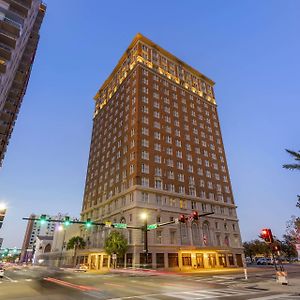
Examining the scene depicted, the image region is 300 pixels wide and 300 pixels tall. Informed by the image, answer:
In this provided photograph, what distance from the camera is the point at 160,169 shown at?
61219 mm

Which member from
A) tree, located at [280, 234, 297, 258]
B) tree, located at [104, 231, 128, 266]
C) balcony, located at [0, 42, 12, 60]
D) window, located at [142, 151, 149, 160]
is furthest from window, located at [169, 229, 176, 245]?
balcony, located at [0, 42, 12, 60]

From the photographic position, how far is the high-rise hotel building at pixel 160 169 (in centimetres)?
5519

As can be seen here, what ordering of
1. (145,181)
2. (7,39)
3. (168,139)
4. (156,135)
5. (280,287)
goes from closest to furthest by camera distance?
(280,287)
(7,39)
(145,181)
(156,135)
(168,139)

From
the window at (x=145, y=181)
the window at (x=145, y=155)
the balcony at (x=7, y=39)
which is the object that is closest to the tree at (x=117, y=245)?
the window at (x=145, y=181)

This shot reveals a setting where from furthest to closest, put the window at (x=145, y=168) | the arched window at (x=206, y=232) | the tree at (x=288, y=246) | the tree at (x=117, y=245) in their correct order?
the tree at (x=288, y=246), the arched window at (x=206, y=232), the window at (x=145, y=168), the tree at (x=117, y=245)

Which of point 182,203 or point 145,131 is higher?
point 145,131

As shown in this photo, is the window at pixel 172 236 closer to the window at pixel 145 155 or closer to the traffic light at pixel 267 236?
the window at pixel 145 155

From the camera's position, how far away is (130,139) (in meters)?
63.9

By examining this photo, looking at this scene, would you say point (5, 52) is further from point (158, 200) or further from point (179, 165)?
point (179, 165)

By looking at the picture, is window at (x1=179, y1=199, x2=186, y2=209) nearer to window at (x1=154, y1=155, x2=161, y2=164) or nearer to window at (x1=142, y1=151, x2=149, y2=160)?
window at (x1=154, y1=155, x2=161, y2=164)

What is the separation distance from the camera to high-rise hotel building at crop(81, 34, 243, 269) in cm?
5519

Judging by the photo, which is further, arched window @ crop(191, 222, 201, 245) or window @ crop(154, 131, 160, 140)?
window @ crop(154, 131, 160, 140)

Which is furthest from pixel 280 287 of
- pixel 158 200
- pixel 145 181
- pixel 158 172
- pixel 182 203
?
pixel 158 172

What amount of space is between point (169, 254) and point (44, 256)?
96638mm
